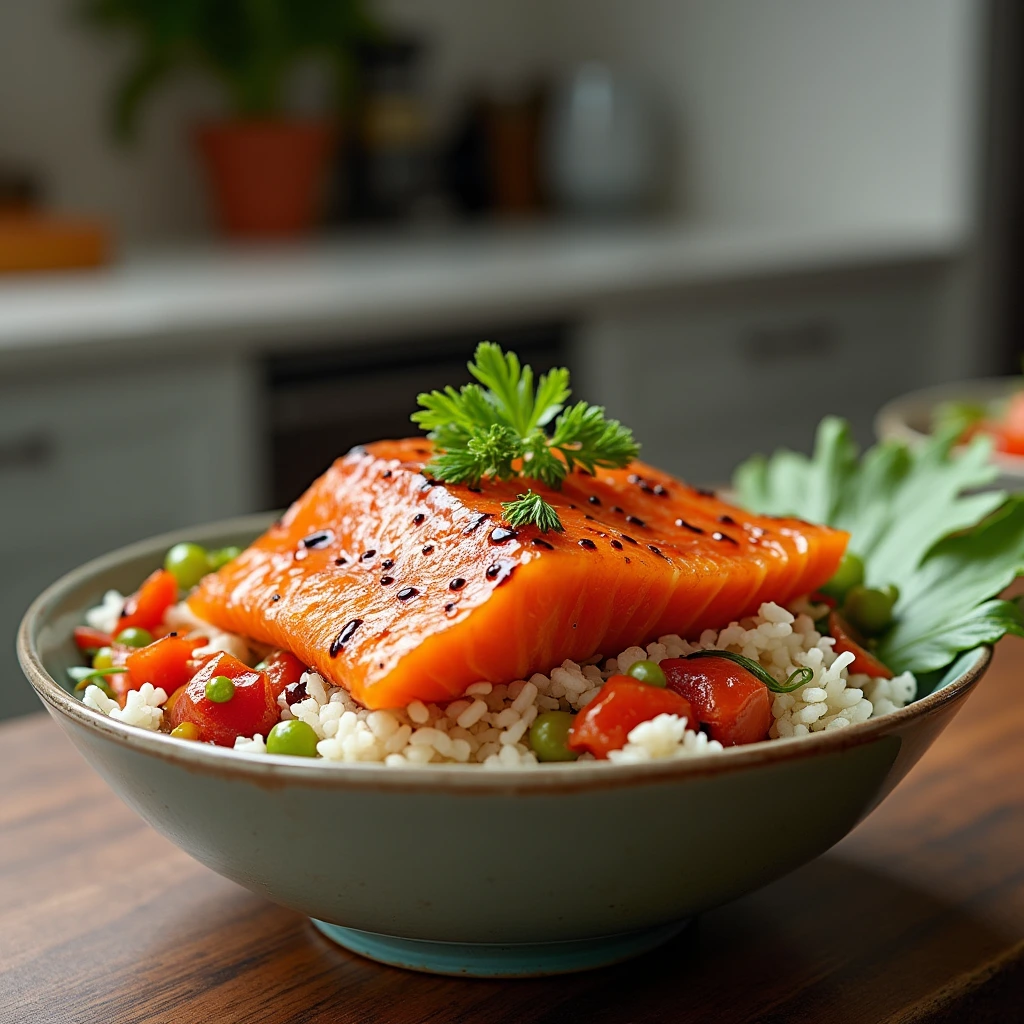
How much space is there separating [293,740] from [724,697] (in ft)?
0.80

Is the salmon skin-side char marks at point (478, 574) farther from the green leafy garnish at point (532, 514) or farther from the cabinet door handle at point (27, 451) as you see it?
the cabinet door handle at point (27, 451)

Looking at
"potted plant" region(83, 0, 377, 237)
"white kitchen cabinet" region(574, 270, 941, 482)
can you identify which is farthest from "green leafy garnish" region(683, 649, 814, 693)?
"potted plant" region(83, 0, 377, 237)

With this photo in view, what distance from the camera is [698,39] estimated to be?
13.1ft

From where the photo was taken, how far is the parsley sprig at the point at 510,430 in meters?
0.90

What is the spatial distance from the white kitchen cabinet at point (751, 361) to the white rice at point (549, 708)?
6.68 ft

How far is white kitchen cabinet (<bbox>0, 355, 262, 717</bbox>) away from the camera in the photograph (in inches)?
89.4

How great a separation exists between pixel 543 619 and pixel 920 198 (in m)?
3.20

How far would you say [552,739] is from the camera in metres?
0.77

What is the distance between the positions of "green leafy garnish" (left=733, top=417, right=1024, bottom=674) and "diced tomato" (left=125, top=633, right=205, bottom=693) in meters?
0.49

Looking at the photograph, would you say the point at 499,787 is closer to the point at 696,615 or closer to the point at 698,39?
the point at 696,615

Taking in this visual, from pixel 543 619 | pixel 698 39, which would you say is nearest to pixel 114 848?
pixel 543 619

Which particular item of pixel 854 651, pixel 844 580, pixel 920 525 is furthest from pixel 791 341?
pixel 854 651

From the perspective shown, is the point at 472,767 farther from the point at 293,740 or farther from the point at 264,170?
the point at 264,170

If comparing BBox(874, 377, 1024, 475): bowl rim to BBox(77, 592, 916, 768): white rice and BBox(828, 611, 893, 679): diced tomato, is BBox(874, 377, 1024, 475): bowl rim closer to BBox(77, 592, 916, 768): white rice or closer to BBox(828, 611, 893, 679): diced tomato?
BBox(828, 611, 893, 679): diced tomato
